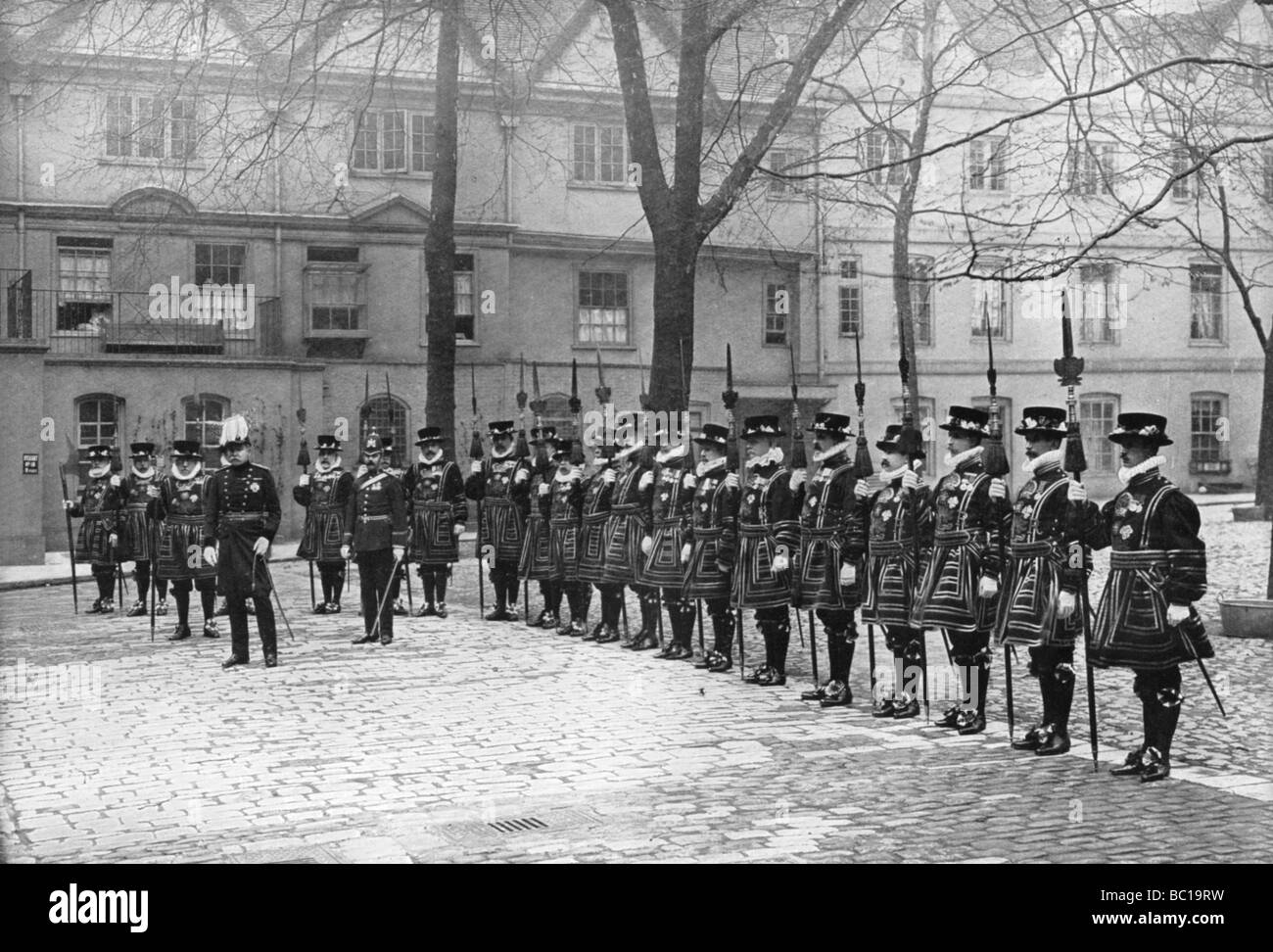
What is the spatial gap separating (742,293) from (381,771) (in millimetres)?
11248

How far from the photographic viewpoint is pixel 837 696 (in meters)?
9.96

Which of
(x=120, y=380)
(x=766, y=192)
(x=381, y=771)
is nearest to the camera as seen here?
(x=381, y=771)

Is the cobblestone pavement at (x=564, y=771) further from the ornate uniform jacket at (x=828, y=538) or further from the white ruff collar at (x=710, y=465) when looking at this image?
the white ruff collar at (x=710, y=465)

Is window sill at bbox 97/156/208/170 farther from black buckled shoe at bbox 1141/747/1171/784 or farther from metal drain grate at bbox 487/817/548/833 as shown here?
black buckled shoe at bbox 1141/747/1171/784

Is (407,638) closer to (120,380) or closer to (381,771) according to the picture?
(381,771)

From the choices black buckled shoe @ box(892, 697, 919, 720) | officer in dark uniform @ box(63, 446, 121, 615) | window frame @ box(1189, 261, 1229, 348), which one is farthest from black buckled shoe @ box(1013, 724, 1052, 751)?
officer in dark uniform @ box(63, 446, 121, 615)

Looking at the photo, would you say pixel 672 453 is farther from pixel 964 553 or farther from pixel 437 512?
pixel 964 553

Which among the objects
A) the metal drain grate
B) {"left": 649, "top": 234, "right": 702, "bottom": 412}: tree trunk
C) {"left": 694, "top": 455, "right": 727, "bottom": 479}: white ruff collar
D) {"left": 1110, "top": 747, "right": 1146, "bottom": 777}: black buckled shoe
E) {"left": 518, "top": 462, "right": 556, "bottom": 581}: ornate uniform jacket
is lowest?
the metal drain grate

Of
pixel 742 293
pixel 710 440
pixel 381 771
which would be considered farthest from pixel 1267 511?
pixel 381 771

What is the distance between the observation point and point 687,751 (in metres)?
8.35

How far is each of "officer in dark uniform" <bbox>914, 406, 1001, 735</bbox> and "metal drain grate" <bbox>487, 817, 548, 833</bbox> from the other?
3.28 metres

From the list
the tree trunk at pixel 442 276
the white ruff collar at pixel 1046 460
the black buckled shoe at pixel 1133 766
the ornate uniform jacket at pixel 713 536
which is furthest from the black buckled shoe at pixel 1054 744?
the tree trunk at pixel 442 276

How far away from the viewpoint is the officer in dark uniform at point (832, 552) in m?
9.80

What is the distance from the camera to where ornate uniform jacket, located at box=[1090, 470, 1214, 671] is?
24.0 ft
